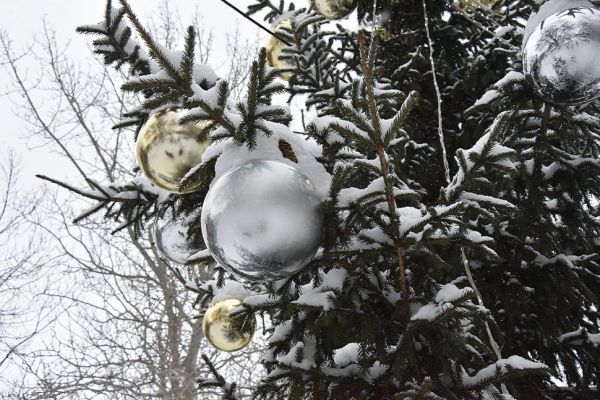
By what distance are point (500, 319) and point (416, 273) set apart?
1220 mm

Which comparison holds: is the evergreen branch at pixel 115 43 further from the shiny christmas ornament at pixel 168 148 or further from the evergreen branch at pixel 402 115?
the evergreen branch at pixel 402 115

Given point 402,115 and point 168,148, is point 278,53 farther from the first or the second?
point 402,115

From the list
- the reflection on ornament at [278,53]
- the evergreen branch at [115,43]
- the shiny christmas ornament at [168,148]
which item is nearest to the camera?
the shiny christmas ornament at [168,148]

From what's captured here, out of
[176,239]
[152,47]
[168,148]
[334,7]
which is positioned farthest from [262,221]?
[334,7]

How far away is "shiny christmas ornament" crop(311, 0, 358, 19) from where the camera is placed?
3012 millimetres

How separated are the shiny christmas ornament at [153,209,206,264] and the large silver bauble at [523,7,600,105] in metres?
1.62

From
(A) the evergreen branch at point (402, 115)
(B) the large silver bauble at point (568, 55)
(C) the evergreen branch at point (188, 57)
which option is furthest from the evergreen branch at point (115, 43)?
(B) the large silver bauble at point (568, 55)

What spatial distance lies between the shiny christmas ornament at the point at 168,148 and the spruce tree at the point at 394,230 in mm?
86

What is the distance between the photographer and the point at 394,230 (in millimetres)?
1643

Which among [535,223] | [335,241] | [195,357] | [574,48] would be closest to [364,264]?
[335,241]

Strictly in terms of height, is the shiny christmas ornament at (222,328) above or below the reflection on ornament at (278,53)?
below

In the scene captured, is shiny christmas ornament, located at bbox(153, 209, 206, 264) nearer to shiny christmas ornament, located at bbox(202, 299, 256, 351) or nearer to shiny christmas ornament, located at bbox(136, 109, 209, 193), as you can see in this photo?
shiny christmas ornament, located at bbox(202, 299, 256, 351)

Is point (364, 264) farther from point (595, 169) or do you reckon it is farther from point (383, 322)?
point (595, 169)

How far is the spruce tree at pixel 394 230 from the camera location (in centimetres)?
160
